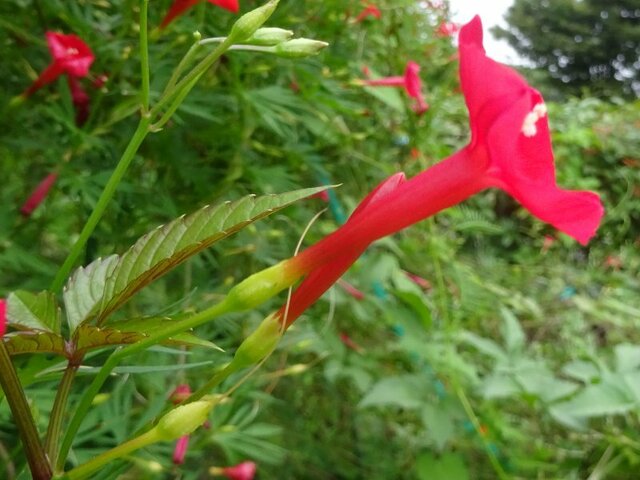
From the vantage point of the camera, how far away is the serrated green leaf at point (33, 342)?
22 cm

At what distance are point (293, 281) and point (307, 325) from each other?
64 centimetres

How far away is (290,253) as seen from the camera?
0.79 m

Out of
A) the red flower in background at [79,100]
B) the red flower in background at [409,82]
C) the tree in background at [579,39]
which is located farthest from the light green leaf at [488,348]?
the tree in background at [579,39]

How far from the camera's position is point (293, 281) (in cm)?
25

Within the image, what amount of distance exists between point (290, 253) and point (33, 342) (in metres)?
0.57

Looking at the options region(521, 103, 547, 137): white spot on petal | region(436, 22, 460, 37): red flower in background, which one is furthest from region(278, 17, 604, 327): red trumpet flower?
region(436, 22, 460, 37): red flower in background

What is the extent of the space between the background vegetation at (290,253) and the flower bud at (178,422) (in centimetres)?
3

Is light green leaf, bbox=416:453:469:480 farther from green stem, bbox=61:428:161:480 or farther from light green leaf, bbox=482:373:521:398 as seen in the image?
green stem, bbox=61:428:161:480

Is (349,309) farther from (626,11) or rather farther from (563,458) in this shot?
(626,11)

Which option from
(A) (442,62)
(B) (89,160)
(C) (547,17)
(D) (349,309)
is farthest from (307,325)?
(C) (547,17)

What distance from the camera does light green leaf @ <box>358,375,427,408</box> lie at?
792 millimetres

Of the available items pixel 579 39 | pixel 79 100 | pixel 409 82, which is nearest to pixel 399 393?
pixel 409 82

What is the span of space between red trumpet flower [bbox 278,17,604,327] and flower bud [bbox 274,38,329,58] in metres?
0.06

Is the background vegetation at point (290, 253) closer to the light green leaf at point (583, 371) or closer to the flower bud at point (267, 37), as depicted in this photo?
the light green leaf at point (583, 371)
